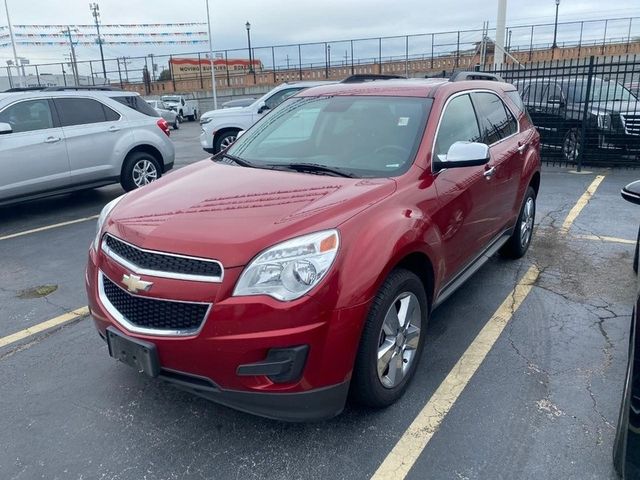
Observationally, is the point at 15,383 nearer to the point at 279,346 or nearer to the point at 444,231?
the point at 279,346

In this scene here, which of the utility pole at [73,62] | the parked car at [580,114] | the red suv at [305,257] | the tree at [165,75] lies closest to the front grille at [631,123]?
the parked car at [580,114]

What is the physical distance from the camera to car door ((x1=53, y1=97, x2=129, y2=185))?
7559 mm

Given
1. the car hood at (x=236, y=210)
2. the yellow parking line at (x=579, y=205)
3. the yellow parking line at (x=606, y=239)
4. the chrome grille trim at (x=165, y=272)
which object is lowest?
the yellow parking line at (x=579, y=205)

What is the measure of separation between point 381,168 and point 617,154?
29.5 ft

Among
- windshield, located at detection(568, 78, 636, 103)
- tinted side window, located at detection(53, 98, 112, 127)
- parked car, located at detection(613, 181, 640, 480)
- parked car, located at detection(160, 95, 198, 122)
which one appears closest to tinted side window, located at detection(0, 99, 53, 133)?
tinted side window, located at detection(53, 98, 112, 127)

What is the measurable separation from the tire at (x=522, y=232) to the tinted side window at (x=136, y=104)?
20.5ft

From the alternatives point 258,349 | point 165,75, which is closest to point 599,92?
point 258,349

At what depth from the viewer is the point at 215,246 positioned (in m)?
2.40

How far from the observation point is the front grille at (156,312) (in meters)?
2.38

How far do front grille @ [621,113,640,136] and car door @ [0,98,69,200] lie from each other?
9807 millimetres

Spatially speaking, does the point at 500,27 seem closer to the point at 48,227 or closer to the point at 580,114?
the point at 580,114

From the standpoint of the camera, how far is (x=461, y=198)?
3482mm

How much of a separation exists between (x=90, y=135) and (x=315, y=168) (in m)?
5.67

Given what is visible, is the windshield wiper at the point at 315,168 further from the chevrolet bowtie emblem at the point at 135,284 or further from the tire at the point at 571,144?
the tire at the point at 571,144
